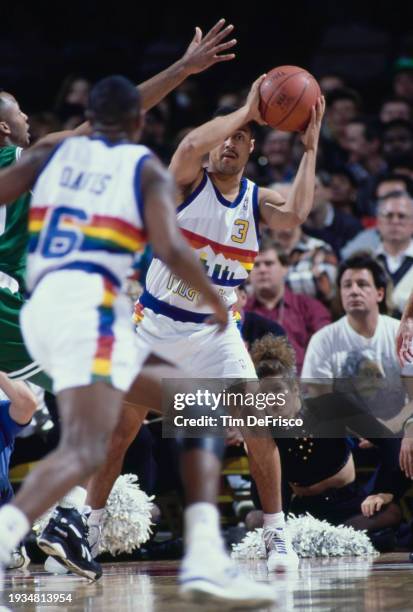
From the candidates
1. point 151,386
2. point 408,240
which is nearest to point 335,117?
point 408,240

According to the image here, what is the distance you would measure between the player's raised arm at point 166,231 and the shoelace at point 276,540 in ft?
8.08

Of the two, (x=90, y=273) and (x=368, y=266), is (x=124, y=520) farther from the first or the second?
(x=90, y=273)

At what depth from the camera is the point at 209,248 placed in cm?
655

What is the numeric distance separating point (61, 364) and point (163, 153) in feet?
24.3

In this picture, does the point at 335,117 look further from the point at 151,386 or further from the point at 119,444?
the point at 151,386

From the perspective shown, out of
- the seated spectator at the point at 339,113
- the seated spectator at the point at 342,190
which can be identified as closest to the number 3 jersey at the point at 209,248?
the seated spectator at the point at 342,190

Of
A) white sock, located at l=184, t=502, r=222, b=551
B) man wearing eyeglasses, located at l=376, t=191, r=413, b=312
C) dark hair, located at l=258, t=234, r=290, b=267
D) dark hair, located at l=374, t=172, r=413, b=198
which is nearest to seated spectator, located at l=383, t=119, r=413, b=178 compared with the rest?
dark hair, located at l=374, t=172, r=413, b=198

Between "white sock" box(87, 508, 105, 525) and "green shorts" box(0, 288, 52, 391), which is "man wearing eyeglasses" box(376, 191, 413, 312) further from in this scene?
"green shorts" box(0, 288, 52, 391)

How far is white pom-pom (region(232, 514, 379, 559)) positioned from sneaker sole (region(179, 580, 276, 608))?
120 inches

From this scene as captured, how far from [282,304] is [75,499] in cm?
324

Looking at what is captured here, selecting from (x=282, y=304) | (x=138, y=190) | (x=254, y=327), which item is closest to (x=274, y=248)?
(x=282, y=304)

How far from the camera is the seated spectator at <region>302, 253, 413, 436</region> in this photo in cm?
795

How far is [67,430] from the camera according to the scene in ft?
13.7

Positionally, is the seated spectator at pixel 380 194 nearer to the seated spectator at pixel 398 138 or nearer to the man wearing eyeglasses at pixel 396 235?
the man wearing eyeglasses at pixel 396 235
